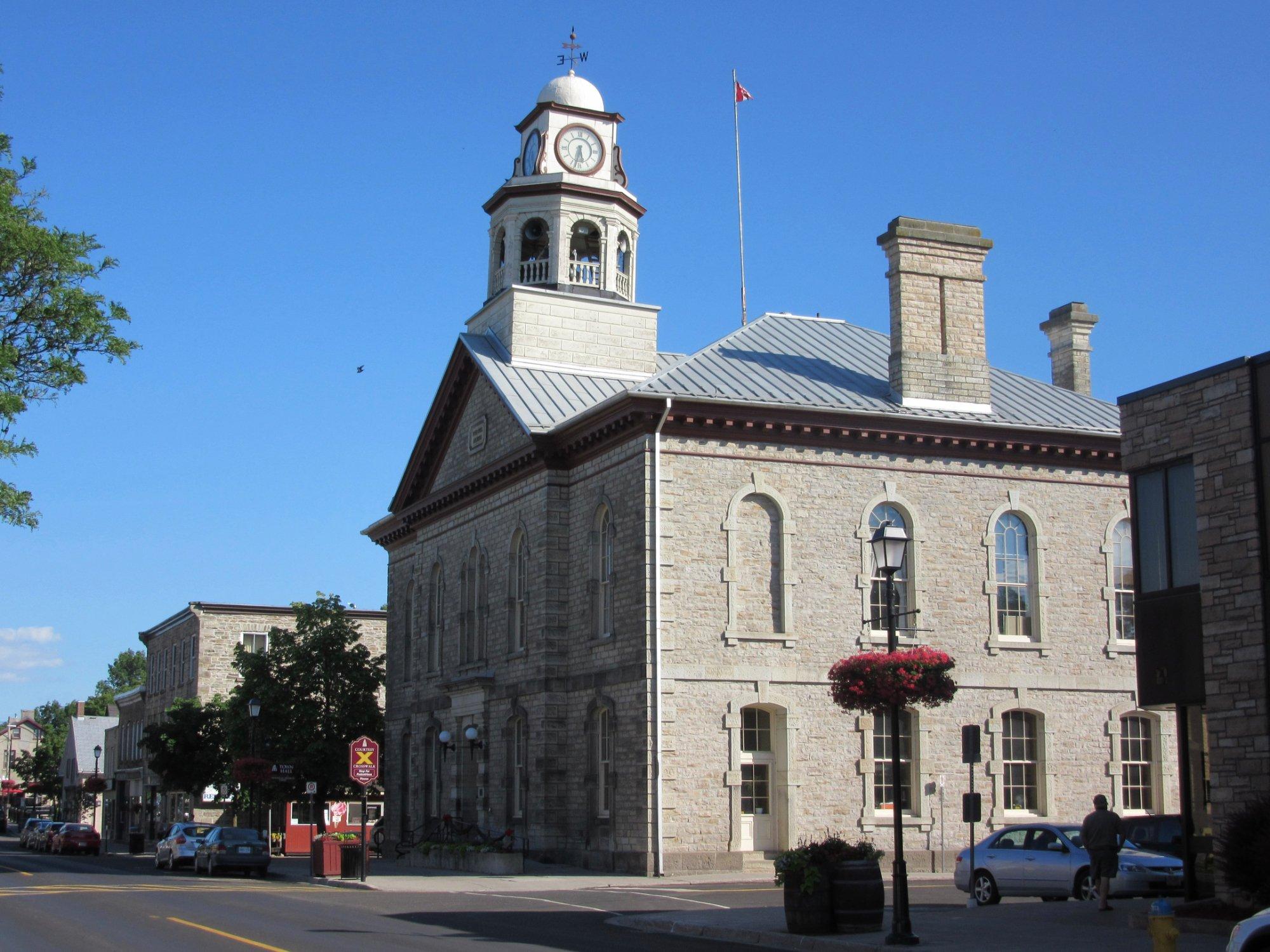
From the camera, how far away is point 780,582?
3161 centimetres

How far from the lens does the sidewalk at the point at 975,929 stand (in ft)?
54.0

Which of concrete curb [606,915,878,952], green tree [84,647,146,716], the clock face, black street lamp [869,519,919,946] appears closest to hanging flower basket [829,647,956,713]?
black street lamp [869,519,919,946]

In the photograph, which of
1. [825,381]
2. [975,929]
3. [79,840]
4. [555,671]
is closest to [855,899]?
[975,929]

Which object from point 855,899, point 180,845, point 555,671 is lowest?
point 180,845

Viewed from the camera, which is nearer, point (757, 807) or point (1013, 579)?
point (757, 807)

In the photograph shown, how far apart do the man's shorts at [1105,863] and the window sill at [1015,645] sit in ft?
41.0

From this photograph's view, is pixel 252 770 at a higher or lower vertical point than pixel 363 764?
lower

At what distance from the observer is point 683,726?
30.3 m

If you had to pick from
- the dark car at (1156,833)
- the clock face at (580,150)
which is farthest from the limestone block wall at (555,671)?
the dark car at (1156,833)

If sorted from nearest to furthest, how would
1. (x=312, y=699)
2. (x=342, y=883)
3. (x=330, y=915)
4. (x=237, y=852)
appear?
(x=330, y=915) → (x=342, y=883) → (x=237, y=852) → (x=312, y=699)

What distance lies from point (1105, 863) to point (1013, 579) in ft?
45.0

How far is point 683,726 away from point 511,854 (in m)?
5.07

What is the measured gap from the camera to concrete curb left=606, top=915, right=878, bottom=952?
56.0 ft

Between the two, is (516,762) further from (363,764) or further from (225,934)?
(225,934)
